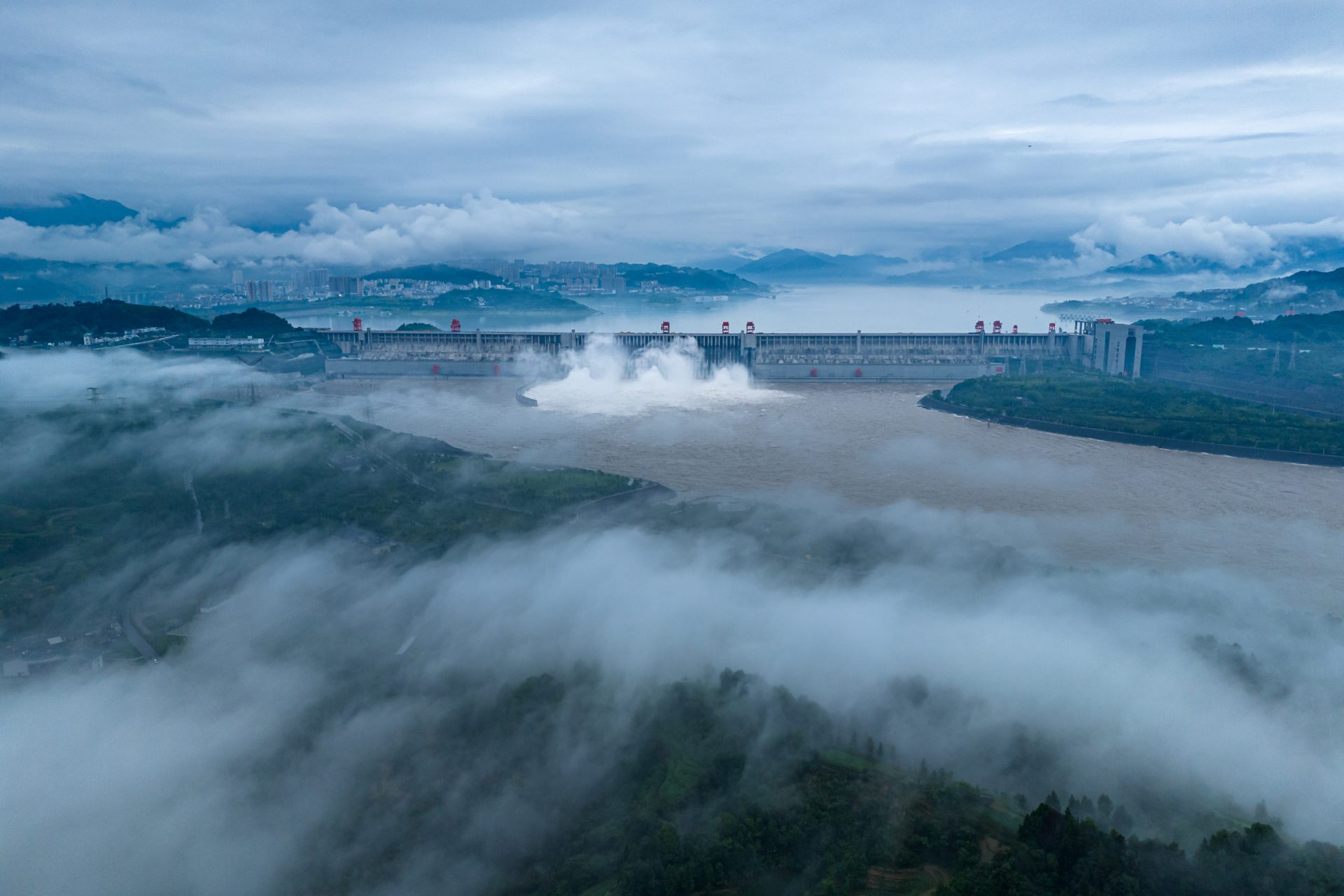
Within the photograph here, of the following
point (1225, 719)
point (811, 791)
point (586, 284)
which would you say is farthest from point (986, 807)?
point (586, 284)

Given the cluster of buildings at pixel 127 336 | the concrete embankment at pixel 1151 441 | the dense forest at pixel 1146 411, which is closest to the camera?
Result: the concrete embankment at pixel 1151 441

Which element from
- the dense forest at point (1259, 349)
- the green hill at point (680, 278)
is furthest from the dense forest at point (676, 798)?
the green hill at point (680, 278)

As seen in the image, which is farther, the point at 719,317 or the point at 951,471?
the point at 719,317

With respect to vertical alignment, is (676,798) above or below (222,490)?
below

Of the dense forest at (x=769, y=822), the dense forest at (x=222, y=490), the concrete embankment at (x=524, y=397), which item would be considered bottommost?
the dense forest at (x=769, y=822)

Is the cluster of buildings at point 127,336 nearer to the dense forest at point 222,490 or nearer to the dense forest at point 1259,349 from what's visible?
the dense forest at point 222,490

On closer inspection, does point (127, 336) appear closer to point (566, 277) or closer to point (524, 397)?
point (524, 397)

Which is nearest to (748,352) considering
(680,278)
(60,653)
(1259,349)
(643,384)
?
(643,384)
